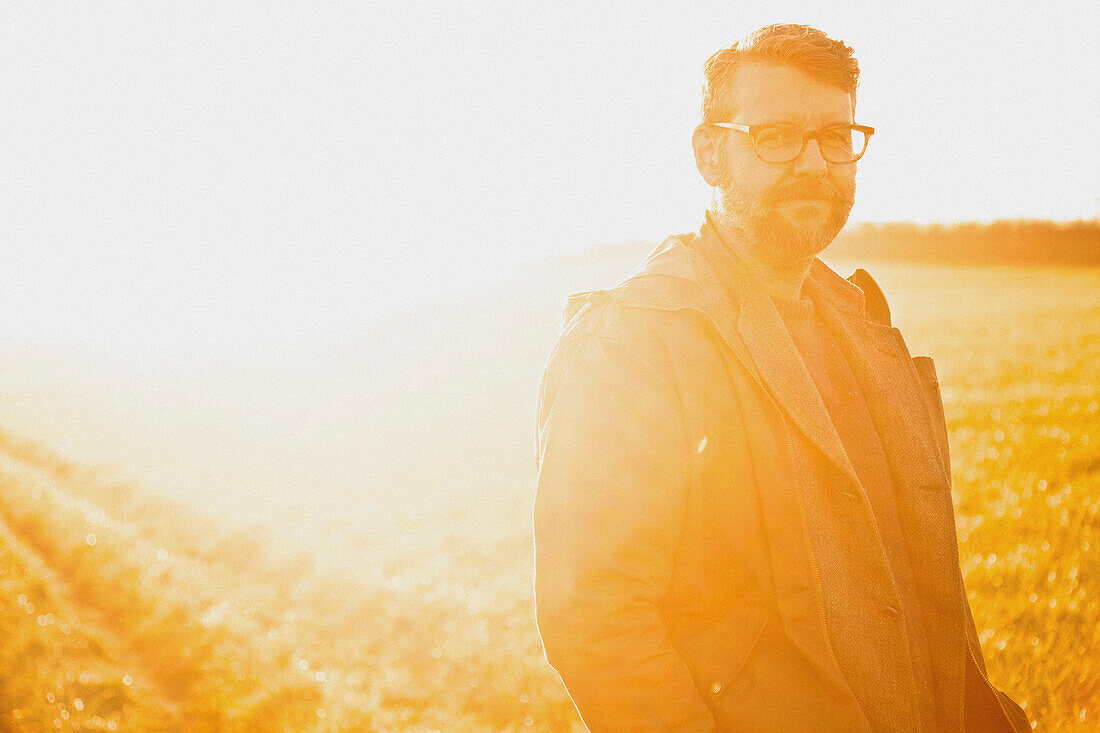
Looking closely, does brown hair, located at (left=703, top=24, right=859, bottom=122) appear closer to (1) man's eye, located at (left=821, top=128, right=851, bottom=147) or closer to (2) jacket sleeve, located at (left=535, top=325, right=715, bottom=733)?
(1) man's eye, located at (left=821, top=128, right=851, bottom=147)

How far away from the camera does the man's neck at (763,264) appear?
2586 mm

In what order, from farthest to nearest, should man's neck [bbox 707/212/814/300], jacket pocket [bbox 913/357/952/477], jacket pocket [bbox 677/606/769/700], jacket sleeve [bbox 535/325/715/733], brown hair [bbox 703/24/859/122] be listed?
jacket pocket [bbox 913/357/952/477] < man's neck [bbox 707/212/814/300] < brown hair [bbox 703/24/859/122] < jacket pocket [bbox 677/606/769/700] < jacket sleeve [bbox 535/325/715/733]

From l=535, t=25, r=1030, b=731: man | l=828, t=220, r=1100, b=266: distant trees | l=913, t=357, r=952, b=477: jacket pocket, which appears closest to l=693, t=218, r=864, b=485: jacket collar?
l=535, t=25, r=1030, b=731: man

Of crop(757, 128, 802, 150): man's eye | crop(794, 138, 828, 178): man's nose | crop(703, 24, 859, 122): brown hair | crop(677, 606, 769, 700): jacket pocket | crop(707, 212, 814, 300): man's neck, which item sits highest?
crop(703, 24, 859, 122): brown hair

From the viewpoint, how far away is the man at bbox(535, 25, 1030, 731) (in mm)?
2029

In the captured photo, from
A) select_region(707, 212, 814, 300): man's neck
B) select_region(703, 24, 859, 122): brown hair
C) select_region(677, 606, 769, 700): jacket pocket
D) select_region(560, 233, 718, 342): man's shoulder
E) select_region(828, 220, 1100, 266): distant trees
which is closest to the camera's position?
select_region(677, 606, 769, 700): jacket pocket

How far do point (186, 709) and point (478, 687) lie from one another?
2379 millimetres

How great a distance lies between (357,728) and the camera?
581cm

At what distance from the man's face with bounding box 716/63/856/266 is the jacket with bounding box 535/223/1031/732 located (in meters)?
0.26

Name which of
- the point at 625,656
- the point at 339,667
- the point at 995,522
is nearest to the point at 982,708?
the point at 625,656

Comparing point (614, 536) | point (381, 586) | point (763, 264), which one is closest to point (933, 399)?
point (763, 264)

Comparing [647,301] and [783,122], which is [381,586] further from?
[783,122]

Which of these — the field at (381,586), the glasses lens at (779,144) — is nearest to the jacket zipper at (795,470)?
the glasses lens at (779,144)

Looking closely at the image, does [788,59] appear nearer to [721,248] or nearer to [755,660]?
[721,248]
